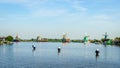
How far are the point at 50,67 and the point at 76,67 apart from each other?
5558 millimetres

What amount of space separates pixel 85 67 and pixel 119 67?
25.9 feet

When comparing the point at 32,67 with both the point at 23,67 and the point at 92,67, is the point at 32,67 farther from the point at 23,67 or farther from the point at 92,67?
the point at 92,67

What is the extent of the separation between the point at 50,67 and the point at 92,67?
923 cm

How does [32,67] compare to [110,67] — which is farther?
[110,67]

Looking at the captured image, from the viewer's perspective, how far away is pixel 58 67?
199 ft

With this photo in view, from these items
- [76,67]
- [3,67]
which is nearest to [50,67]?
[76,67]

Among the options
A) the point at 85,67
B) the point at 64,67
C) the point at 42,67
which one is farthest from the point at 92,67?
the point at 42,67

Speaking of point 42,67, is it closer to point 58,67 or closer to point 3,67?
point 58,67

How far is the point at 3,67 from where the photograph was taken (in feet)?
188

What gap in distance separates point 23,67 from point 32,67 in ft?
6.51

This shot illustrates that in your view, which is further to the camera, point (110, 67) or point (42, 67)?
point (110, 67)

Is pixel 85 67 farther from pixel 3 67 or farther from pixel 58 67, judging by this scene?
pixel 3 67

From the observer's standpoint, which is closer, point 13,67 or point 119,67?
point 13,67

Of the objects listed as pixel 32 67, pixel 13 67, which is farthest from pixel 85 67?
pixel 13 67
